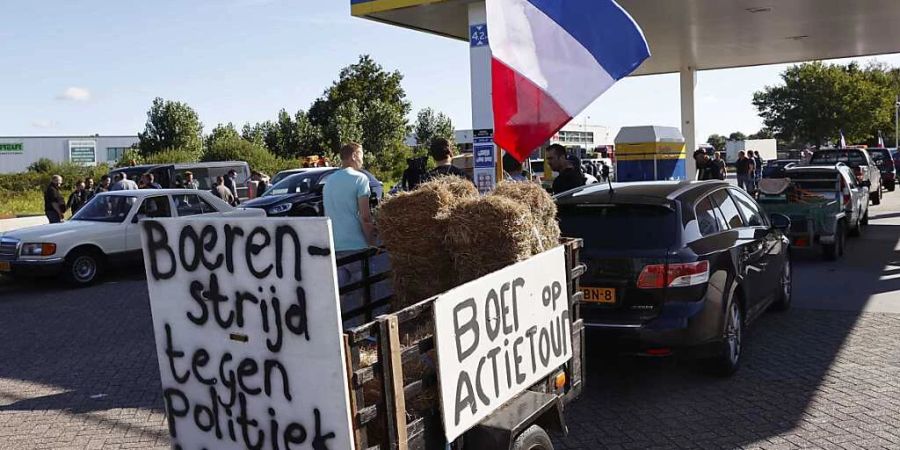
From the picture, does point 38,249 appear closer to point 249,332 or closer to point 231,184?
point 249,332

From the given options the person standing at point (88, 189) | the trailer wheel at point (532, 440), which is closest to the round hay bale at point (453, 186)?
the trailer wheel at point (532, 440)

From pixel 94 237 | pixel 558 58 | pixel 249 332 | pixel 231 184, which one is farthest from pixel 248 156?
pixel 249 332

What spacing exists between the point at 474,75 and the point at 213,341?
467 inches

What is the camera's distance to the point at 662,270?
18.9 ft

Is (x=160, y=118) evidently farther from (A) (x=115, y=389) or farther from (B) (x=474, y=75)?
(A) (x=115, y=389)

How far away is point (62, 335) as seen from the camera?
8750 millimetres

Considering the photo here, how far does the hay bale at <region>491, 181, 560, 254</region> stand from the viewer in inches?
174

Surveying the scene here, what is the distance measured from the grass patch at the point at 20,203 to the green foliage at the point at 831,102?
53.7 meters

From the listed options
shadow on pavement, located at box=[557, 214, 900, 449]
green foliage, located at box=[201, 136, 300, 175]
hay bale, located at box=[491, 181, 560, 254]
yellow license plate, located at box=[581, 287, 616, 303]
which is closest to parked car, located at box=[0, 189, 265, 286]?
yellow license plate, located at box=[581, 287, 616, 303]

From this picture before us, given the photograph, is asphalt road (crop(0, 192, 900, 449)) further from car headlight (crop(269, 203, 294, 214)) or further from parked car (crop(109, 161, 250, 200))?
parked car (crop(109, 161, 250, 200))

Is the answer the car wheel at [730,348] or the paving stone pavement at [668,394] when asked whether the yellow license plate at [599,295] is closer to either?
the paving stone pavement at [668,394]

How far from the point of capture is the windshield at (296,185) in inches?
707

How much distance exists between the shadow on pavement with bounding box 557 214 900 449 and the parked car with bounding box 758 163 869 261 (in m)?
3.76

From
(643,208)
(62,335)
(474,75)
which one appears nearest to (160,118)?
(474,75)
